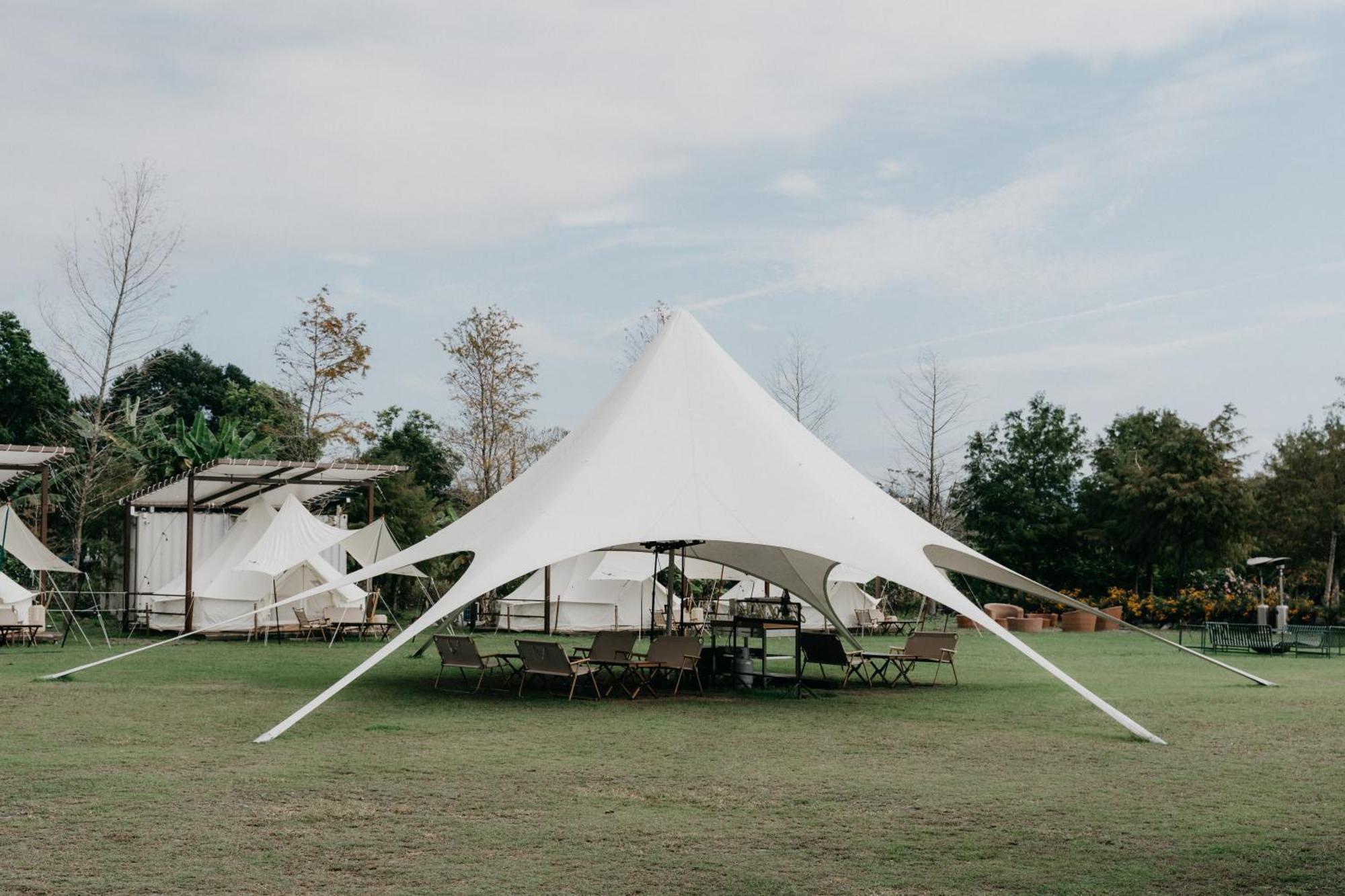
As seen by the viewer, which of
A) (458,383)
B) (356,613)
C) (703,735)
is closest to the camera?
(703,735)

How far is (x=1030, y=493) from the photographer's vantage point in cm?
3697

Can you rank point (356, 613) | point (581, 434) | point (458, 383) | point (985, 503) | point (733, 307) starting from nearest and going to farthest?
point (581, 434) → point (356, 613) → point (733, 307) → point (458, 383) → point (985, 503)

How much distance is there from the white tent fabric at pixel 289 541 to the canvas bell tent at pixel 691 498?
26.4 ft

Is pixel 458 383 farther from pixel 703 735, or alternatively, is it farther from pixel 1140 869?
pixel 1140 869

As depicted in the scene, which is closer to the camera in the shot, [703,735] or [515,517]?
[703,735]

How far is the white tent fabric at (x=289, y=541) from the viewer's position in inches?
813

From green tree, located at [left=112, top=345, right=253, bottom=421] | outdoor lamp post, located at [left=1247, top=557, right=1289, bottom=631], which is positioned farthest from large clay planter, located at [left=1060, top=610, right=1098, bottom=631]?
green tree, located at [left=112, top=345, right=253, bottom=421]

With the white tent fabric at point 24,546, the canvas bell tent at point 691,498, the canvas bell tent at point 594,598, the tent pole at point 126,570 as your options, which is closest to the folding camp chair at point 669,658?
the canvas bell tent at point 691,498

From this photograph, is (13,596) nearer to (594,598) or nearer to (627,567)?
(594,598)

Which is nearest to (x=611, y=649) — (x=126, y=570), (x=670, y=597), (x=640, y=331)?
(x=670, y=597)

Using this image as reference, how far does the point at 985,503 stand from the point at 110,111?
27.6 metres

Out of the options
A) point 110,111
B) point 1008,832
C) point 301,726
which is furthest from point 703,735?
point 110,111

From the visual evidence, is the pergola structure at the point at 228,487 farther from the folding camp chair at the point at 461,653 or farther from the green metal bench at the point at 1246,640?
the green metal bench at the point at 1246,640

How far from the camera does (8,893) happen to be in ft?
15.2
